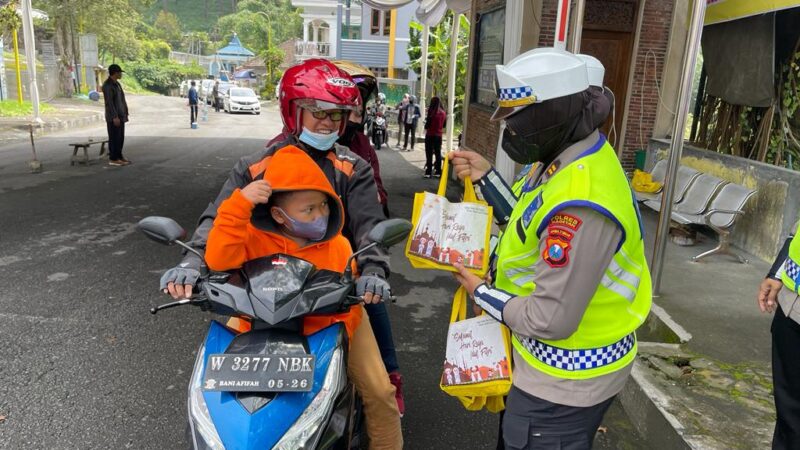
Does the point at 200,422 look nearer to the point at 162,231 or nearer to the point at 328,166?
the point at 162,231

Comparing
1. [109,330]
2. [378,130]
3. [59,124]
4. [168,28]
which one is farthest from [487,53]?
[168,28]

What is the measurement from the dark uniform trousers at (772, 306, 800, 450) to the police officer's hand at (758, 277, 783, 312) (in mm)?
68

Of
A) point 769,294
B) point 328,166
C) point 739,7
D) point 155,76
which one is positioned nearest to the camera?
point 769,294

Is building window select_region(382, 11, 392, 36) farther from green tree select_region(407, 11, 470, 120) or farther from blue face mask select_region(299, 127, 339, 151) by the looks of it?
blue face mask select_region(299, 127, 339, 151)

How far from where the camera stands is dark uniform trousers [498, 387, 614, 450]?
1755 mm

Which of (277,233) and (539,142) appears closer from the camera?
(539,142)

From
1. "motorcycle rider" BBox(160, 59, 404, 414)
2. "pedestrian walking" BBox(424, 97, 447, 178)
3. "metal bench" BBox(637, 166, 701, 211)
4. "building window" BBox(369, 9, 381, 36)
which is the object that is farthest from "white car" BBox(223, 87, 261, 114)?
"motorcycle rider" BBox(160, 59, 404, 414)

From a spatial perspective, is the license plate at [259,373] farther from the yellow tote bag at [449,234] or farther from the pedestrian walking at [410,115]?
the pedestrian walking at [410,115]

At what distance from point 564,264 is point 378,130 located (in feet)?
53.2

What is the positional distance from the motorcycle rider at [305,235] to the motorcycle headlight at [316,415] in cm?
22

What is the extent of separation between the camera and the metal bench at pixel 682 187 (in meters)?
7.35

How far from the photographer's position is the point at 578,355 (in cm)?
171

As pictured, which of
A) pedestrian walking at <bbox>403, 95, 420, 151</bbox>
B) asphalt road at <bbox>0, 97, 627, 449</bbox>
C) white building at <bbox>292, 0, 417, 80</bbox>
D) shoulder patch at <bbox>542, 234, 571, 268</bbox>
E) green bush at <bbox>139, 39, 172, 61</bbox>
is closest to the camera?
shoulder patch at <bbox>542, 234, 571, 268</bbox>

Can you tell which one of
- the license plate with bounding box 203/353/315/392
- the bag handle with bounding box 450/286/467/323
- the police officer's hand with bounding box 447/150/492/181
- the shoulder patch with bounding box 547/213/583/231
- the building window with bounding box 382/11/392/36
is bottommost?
the license plate with bounding box 203/353/315/392
